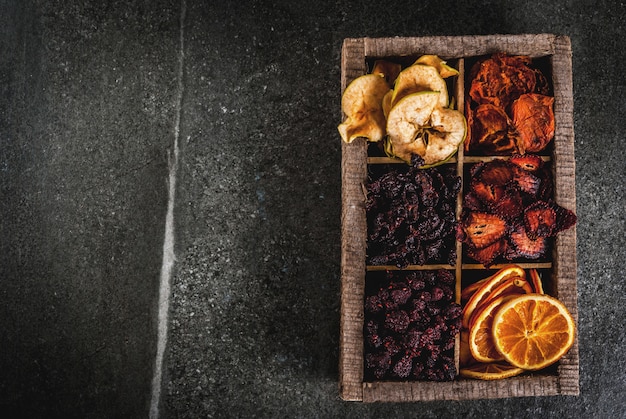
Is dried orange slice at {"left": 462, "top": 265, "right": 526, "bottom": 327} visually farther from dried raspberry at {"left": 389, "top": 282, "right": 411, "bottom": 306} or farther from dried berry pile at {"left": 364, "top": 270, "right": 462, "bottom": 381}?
dried raspberry at {"left": 389, "top": 282, "right": 411, "bottom": 306}

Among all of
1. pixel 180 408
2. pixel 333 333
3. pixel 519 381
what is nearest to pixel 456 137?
pixel 519 381

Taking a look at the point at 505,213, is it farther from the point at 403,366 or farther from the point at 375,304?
the point at 403,366

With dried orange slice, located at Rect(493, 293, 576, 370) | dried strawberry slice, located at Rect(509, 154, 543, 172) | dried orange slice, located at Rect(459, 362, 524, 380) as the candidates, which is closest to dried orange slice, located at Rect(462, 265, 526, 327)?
dried orange slice, located at Rect(493, 293, 576, 370)

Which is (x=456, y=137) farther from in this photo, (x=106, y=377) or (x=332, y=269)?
(x=106, y=377)

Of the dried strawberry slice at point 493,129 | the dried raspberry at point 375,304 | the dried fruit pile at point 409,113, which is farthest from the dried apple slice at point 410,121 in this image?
the dried raspberry at point 375,304

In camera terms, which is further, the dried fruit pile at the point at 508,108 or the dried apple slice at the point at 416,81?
the dried fruit pile at the point at 508,108

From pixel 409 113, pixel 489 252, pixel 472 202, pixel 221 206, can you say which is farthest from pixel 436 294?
pixel 221 206

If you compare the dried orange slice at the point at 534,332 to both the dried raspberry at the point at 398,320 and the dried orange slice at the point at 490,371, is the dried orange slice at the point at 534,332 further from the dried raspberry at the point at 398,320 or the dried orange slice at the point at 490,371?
the dried raspberry at the point at 398,320
